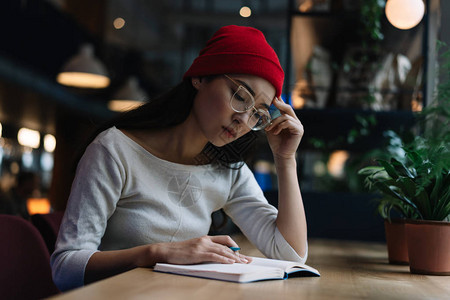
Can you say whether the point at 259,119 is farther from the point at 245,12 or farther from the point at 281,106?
the point at 245,12

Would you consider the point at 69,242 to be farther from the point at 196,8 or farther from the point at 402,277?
the point at 196,8

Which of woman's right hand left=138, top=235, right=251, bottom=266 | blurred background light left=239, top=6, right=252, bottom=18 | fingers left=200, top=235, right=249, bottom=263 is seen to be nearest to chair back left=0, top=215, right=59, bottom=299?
woman's right hand left=138, top=235, right=251, bottom=266

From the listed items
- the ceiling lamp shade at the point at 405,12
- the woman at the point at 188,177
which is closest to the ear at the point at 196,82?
the woman at the point at 188,177

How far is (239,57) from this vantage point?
5.09 ft

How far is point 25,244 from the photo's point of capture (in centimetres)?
156

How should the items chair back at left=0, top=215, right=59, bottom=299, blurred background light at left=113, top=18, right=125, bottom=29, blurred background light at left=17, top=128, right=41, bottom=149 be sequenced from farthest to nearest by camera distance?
blurred background light at left=17, top=128, right=41, bottom=149
blurred background light at left=113, top=18, right=125, bottom=29
chair back at left=0, top=215, right=59, bottom=299

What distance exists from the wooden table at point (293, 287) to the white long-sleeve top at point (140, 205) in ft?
0.68

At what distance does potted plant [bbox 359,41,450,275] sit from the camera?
151 cm

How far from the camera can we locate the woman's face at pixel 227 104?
1.53 m

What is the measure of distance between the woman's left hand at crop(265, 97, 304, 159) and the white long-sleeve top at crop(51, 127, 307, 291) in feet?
0.69

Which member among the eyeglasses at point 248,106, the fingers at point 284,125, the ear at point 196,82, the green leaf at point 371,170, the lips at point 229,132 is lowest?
the green leaf at point 371,170

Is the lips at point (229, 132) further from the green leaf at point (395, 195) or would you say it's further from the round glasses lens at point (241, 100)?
the green leaf at point (395, 195)

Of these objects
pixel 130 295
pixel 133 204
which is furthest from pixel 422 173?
pixel 130 295

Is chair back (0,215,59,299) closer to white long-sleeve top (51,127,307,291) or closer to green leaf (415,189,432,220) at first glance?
white long-sleeve top (51,127,307,291)
